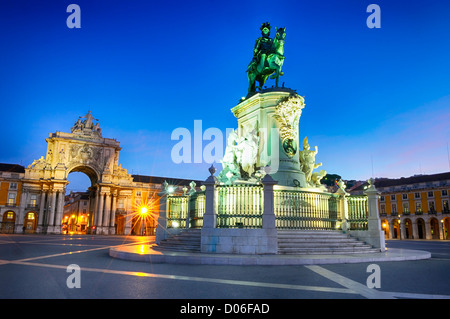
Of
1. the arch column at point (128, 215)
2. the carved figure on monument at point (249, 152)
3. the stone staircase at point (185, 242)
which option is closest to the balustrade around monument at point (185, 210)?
the stone staircase at point (185, 242)

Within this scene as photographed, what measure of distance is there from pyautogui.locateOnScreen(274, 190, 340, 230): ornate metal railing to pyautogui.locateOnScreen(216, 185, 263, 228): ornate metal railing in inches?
32.2

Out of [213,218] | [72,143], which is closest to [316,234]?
[213,218]

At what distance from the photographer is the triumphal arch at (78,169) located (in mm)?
51781

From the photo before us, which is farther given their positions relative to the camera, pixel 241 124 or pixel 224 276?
pixel 241 124

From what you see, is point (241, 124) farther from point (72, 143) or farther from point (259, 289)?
point (72, 143)

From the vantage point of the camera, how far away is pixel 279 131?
13977mm

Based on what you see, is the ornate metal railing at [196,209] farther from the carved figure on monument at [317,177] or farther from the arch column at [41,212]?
the arch column at [41,212]

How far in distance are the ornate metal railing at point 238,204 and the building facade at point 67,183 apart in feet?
152

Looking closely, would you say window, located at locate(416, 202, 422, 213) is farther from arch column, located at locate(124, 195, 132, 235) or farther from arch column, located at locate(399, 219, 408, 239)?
arch column, located at locate(124, 195, 132, 235)

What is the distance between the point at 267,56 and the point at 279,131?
3.85 m

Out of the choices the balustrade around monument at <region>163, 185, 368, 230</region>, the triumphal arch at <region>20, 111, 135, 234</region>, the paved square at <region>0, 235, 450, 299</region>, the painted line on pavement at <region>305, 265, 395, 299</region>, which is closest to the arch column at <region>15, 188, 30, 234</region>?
the triumphal arch at <region>20, 111, 135, 234</region>

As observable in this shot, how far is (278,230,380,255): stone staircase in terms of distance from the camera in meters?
9.96
